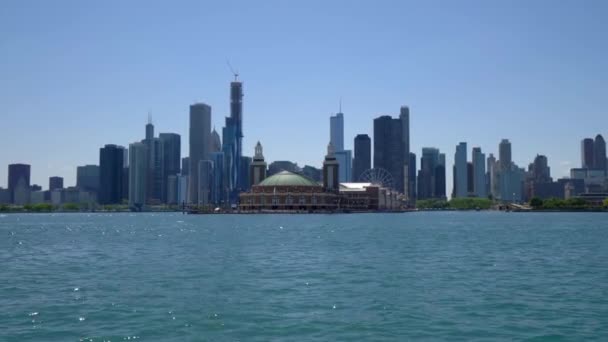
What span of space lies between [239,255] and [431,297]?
30819mm

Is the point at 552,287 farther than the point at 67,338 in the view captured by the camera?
Yes

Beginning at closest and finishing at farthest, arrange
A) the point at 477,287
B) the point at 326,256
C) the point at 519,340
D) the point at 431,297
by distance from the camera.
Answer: the point at 519,340 → the point at 431,297 → the point at 477,287 → the point at 326,256

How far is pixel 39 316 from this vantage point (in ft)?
99.9

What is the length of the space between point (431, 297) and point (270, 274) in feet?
47.2

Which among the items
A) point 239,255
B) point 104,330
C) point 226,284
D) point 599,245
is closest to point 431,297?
point 226,284

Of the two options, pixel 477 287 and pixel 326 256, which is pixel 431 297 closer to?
pixel 477 287

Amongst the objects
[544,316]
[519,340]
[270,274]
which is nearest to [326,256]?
[270,274]

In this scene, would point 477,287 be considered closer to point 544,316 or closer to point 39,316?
point 544,316

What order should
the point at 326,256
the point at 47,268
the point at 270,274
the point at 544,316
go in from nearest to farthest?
1. the point at 544,316
2. the point at 270,274
3. the point at 47,268
4. the point at 326,256

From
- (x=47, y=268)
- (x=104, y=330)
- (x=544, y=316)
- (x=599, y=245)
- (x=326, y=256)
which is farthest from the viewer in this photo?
(x=599, y=245)

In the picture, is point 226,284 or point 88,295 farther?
point 226,284

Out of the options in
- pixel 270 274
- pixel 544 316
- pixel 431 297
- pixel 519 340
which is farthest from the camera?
pixel 270 274

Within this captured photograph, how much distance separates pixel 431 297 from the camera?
35.5m

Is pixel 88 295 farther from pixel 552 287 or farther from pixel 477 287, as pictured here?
pixel 552 287
